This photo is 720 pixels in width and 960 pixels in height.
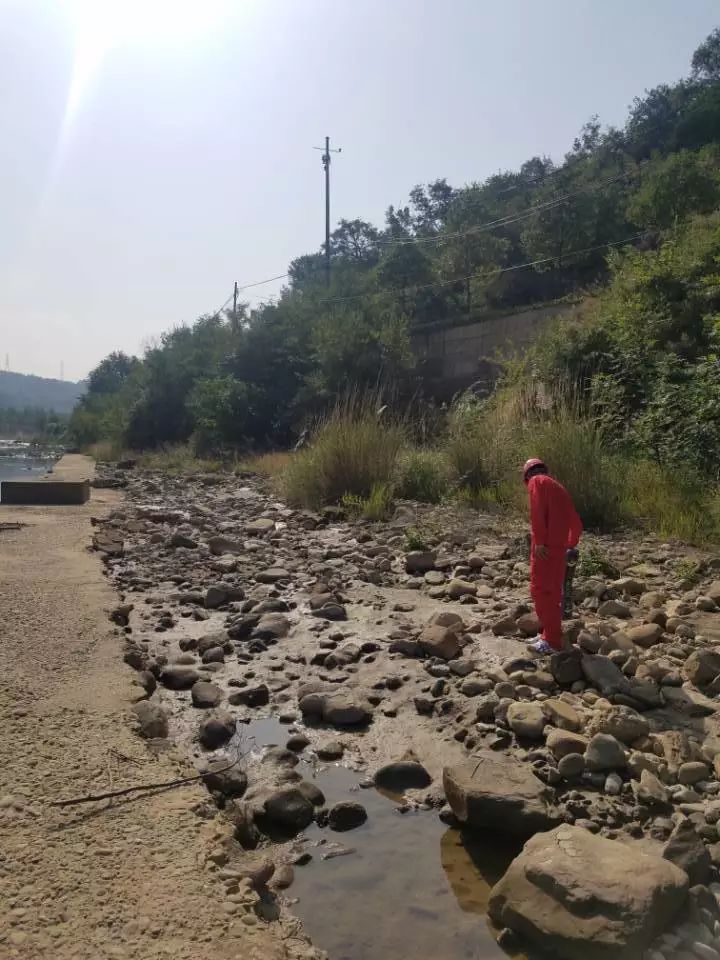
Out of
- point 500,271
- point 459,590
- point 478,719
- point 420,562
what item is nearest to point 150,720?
point 478,719

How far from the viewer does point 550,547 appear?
4.68m

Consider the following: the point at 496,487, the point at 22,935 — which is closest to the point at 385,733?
the point at 22,935

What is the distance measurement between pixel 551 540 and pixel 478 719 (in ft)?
4.15

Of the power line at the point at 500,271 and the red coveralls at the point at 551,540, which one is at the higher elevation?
the power line at the point at 500,271

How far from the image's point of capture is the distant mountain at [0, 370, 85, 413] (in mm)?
156750

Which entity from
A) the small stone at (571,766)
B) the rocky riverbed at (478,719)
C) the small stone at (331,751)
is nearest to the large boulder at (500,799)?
the rocky riverbed at (478,719)

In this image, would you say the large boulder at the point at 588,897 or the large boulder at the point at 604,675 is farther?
the large boulder at the point at 604,675

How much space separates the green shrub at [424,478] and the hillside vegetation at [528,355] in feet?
0.10

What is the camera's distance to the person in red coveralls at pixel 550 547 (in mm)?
4629

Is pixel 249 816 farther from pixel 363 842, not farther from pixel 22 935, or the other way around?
pixel 22 935

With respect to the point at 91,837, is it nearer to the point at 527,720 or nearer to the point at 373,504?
the point at 527,720

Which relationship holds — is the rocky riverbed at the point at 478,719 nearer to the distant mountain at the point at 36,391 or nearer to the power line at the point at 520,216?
the power line at the point at 520,216

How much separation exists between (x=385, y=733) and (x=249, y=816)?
111 cm

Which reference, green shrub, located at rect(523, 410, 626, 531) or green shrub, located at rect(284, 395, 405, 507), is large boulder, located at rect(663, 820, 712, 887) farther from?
green shrub, located at rect(284, 395, 405, 507)
